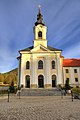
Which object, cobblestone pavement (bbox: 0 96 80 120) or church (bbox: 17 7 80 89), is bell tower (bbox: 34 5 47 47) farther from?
cobblestone pavement (bbox: 0 96 80 120)

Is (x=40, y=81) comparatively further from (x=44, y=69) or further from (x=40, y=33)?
(x=40, y=33)

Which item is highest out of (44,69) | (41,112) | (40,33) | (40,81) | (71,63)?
(40,33)

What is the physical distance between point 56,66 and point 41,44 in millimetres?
7580

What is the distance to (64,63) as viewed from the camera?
139 feet

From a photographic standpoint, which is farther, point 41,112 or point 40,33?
point 40,33

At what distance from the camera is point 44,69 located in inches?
1523

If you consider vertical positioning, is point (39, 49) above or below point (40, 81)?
above

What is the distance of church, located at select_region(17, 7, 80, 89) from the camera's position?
1486 inches

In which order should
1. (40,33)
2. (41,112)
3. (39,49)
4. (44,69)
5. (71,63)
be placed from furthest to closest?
(40,33), (71,63), (39,49), (44,69), (41,112)

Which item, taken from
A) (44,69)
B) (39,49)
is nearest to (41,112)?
(44,69)

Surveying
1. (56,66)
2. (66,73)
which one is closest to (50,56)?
(56,66)

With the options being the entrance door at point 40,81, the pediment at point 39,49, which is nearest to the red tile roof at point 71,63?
the pediment at point 39,49

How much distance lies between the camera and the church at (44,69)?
37.8 m

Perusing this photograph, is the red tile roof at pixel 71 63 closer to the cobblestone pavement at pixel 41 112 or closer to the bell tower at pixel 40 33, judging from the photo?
the bell tower at pixel 40 33
